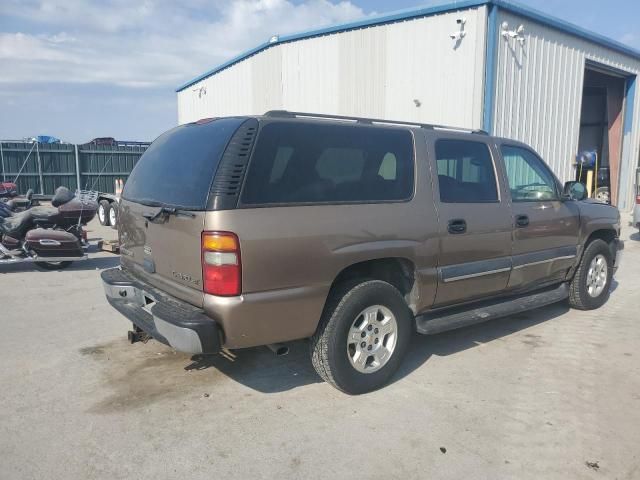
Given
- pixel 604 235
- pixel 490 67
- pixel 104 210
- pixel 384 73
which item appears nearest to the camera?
pixel 604 235

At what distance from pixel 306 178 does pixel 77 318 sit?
3.48 m

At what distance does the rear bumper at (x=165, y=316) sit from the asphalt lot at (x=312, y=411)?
531 mm

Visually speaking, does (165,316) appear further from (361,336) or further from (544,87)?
(544,87)

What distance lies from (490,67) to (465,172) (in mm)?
7114

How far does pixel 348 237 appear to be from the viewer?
11.2 ft

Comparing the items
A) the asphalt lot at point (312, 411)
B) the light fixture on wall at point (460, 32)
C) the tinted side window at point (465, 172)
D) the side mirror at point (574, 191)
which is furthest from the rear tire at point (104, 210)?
the side mirror at point (574, 191)

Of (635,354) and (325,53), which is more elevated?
(325,53)

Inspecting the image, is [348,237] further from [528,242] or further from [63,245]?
[63,245]

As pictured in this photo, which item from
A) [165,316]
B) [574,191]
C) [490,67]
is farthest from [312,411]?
[490,67]

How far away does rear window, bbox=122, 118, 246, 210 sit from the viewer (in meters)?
3.23

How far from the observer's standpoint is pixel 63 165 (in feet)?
70.8

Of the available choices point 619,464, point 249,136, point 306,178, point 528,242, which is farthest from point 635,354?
point 249,136

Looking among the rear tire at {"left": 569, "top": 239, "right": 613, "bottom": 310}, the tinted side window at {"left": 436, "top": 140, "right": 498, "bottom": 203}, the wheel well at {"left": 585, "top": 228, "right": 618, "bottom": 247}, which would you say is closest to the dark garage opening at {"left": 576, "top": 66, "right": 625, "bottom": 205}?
the wheel well at {"left": 585, "top": 228, "right": 618, "bottom": 247}

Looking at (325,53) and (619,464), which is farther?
(325,53)
